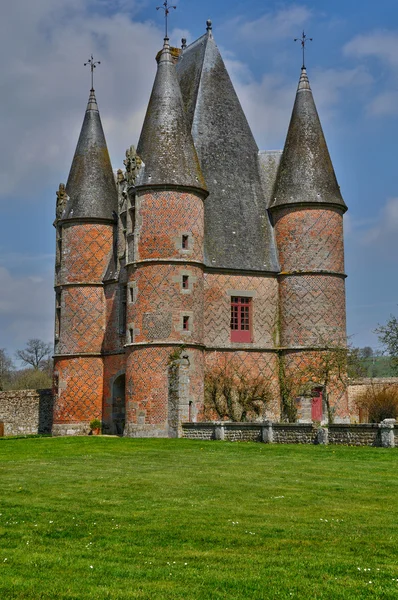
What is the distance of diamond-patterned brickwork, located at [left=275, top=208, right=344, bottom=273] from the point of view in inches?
1303

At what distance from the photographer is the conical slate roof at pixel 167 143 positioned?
3122 cm

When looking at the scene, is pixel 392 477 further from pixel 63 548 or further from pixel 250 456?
pixel 63 548

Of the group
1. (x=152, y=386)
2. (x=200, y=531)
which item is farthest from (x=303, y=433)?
(x=200, y=531)

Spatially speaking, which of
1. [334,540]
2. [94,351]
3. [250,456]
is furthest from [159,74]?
[334,540]

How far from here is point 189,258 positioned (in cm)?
3109

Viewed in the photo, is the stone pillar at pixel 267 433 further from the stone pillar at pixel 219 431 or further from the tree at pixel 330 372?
the tree at pixel 330 372

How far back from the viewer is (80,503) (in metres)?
11.5

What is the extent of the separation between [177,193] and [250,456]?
14.1m

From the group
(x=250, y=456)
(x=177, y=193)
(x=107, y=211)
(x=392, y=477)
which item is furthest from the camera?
(x=107, y=211)

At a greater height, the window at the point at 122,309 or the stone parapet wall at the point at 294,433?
the window at the point at 122,309

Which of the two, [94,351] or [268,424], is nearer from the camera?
[268,424]

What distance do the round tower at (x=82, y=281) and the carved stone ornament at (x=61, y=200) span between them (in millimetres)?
46

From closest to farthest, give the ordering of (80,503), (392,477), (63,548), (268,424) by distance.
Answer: (63,548) < (80,503) < (392,477) < (268,424)

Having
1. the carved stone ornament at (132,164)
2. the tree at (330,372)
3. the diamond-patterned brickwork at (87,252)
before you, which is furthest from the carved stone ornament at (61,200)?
the tree at (330,372)
